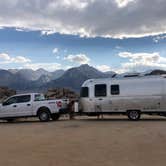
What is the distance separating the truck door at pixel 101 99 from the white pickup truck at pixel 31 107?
6.76 ft

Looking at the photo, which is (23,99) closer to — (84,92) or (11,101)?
(11,101)

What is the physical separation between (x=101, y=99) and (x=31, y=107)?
412 cm

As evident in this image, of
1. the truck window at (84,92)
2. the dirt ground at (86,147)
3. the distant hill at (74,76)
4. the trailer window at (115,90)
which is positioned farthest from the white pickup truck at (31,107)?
the distant hill at (74,76)

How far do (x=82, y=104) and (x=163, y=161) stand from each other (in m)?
14.9

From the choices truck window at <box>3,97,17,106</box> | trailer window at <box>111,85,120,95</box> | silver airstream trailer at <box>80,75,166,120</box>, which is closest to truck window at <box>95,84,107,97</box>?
silver airstream trailer at <box>80,75,166,120</box>

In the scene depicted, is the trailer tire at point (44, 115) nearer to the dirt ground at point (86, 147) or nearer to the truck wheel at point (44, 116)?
the truck wheel at point (44, 116)

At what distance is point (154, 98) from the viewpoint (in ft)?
80.7

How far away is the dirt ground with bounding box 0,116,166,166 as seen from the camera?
1158 centimetres

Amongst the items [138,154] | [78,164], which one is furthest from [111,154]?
[78,164]

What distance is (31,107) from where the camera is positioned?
26141 millimetres

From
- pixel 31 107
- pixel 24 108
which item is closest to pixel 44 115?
pixel 31 107

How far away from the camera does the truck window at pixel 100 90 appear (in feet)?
83.8

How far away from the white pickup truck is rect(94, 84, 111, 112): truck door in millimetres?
2062

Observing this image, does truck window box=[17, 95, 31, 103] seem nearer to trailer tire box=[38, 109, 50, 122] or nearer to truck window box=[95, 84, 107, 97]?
trailer tire box=[38, 109, 50, 122]
